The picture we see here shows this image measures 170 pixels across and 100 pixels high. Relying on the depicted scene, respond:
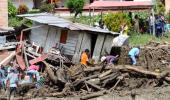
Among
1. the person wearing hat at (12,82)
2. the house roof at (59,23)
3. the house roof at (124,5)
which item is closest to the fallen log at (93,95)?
the person wearing hat at (12,82)

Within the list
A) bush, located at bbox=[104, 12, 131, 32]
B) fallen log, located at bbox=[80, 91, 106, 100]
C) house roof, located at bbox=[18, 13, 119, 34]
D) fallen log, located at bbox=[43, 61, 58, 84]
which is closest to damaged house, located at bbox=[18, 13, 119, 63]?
house roof, located at bbox=[18, 13, 119, 34]

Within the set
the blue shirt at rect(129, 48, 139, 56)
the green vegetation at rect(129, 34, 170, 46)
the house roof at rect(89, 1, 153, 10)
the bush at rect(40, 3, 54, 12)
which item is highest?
the house roof at rect(89, 1, 153, 10)

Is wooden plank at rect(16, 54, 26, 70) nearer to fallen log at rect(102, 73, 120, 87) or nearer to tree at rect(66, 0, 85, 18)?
fallen log at rect(102, 73, 120, 87)

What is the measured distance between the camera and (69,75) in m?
32.4

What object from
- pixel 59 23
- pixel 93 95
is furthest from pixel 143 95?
pixel 59 23

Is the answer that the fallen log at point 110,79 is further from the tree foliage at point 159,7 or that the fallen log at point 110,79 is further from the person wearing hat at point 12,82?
the tree foliage at point 159,7

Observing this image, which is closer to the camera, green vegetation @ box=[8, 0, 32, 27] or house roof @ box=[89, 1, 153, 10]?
green vegetation @ box=[8, 0, 32, 27]

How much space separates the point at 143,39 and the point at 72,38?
18.7ft

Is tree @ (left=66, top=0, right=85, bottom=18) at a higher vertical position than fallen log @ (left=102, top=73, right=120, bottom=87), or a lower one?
higher

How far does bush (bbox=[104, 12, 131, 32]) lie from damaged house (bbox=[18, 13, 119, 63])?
486 centimetres

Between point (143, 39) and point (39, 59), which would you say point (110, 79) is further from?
point (143, 39)

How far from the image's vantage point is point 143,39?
4128cm

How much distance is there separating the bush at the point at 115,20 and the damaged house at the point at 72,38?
486cm

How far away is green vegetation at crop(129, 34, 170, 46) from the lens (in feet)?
133
